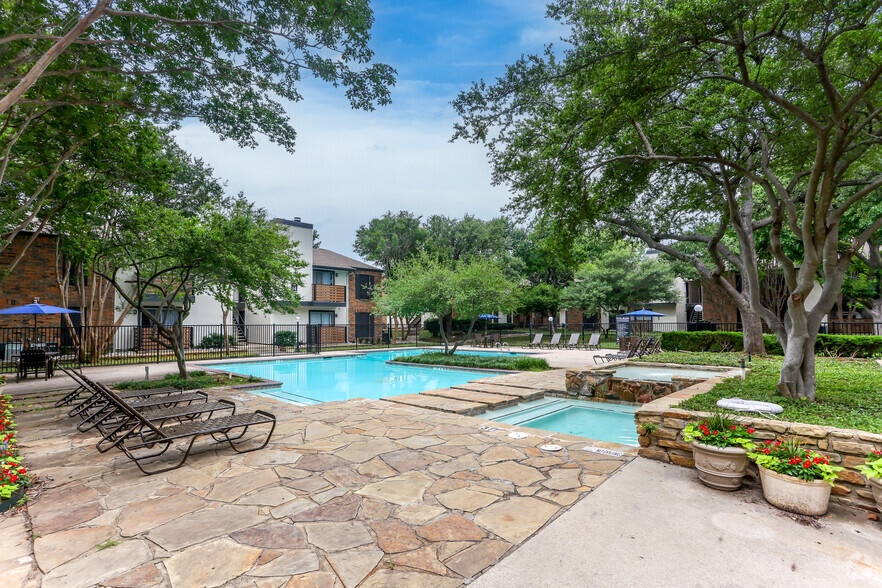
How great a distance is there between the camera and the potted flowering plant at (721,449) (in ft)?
11.4

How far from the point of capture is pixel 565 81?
6.37 meters

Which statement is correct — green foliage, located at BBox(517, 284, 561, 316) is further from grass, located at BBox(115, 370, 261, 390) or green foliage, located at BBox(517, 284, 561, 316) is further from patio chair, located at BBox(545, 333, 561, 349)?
grass, located at BBox(115, 370, 261, 390)

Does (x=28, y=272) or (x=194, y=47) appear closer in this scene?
(x=194, y=47)

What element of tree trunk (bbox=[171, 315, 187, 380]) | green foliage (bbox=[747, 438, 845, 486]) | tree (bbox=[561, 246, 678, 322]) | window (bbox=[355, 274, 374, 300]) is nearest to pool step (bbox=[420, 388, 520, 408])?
green foliage (bbox=[747, 438, 845, 486])

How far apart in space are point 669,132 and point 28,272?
22.7 metres

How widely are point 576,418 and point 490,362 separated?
6544 millimetres

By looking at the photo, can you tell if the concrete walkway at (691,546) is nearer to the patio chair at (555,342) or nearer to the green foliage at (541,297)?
the patio chair at (555,342)

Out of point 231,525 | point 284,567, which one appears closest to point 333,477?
point 231,525

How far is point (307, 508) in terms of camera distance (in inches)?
127

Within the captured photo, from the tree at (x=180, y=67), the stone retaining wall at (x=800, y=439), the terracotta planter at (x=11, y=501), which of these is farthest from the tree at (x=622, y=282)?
the terracotta planter at (x=11, y=501)

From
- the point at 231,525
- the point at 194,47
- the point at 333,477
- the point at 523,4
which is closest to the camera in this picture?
the point at 231,525

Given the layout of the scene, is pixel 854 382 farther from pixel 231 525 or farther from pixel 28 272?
pixel 28 272

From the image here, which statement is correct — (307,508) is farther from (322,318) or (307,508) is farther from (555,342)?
(322,318)

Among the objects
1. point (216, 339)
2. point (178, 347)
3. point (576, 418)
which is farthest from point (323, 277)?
point (576, 418)
